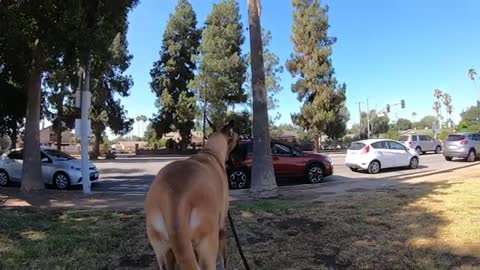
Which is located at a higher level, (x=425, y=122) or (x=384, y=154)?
(x=425, y=122)

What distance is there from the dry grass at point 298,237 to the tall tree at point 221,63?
37044 mm

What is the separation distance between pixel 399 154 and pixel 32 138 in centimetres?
1558

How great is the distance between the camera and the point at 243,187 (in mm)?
16797

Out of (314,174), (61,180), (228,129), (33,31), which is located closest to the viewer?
(228,129)

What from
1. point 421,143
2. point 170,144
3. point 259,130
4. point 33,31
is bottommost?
point 421,143

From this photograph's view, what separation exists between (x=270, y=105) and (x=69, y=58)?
121 ft

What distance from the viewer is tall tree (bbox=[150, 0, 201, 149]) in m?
52.0

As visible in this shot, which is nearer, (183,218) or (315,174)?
(183,218)

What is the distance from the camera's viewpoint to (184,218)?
3.14 m

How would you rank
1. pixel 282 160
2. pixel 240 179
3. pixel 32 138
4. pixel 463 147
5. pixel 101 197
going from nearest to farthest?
pixel 101 197 → pixel 32 138 → pixel 240 179 → pixel 282 160 → pixel 463 147

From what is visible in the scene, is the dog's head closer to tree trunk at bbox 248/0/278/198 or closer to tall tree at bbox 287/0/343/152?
tree trunk at bbox 248/0/278/198

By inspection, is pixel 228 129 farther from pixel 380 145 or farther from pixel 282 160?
pixel 380 145

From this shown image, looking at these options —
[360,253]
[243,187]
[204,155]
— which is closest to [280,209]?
[360,253]

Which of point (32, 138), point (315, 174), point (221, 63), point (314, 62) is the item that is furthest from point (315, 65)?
point (32, 138)
